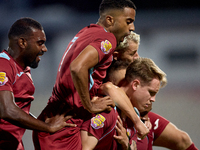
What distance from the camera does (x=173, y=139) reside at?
2.82 metres

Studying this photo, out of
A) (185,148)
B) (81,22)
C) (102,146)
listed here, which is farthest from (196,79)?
(102,146)

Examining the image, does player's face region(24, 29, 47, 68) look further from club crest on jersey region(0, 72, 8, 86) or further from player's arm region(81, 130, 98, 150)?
player's arm region(81, 130, 98, 150)

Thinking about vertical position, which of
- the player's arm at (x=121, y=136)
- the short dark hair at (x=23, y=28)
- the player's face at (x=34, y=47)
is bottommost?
the player's arm at (x=121, y=136)

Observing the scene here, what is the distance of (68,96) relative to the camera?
192 centimetres

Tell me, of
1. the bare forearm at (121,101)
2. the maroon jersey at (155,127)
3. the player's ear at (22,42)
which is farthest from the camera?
the maroon jersey at (155,127)

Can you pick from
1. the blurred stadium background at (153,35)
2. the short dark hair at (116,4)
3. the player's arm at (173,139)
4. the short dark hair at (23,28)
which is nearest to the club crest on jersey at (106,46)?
the short dark hair at (116,4)

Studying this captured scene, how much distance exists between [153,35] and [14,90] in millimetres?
4431

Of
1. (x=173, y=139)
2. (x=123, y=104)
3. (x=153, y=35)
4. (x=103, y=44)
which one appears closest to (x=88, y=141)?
(x=123, y=104)

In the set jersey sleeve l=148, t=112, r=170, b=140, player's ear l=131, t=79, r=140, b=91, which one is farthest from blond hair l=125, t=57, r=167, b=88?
jersey sleeve l=148, t=112, r=170, b=140

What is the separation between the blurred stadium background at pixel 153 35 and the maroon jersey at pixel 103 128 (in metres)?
2.86

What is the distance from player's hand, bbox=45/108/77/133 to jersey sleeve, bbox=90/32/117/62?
1.58 feet

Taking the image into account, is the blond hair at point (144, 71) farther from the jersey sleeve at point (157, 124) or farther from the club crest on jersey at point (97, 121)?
the jersey sleeve at point (157, 124)

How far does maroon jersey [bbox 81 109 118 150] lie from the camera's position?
196 centimetres

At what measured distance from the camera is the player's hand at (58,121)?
1.85 metres
